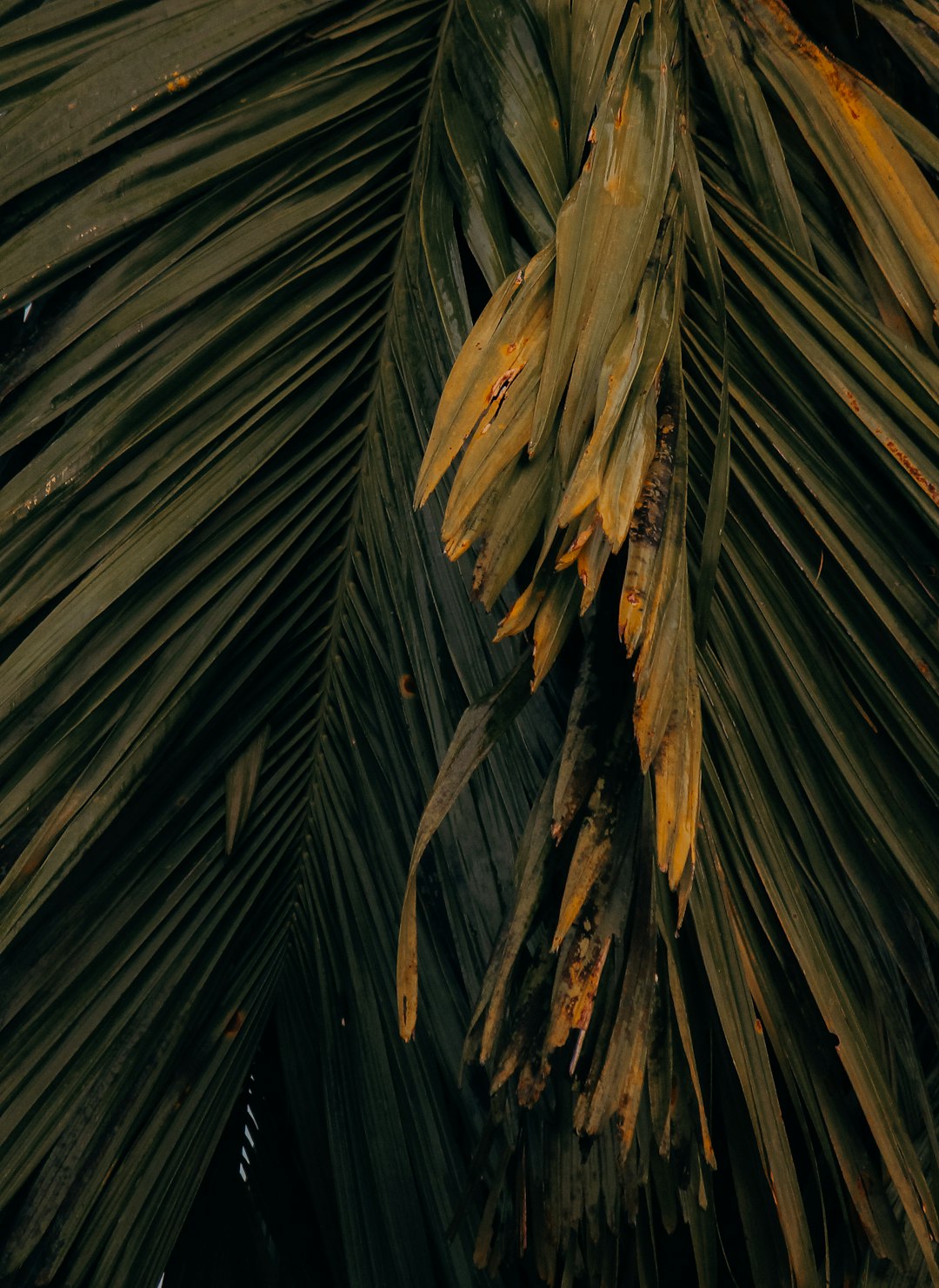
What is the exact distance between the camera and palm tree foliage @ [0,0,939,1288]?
2.43 ft

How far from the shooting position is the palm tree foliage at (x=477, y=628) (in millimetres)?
740

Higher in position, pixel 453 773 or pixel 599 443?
pixel 599 443

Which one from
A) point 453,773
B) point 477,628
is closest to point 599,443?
point 453,773

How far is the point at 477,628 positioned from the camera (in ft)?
3.28

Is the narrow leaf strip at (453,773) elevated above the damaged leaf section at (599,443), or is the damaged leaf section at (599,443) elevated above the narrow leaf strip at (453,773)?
the damaged leaf section at (599,443)

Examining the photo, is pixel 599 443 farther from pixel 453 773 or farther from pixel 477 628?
pixel 477 628

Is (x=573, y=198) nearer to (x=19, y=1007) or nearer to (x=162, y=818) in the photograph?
(x=162, y=818)

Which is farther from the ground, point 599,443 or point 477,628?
point 599,443

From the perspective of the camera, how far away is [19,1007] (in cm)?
91

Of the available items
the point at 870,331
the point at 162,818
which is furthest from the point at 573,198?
→ the point at 162,818

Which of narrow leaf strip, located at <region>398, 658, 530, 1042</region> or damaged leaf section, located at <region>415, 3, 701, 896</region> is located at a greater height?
damaged leaf section, located at <region>415, 3, 701, 896</region>

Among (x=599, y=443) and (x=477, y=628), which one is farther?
(x=477, y=628)

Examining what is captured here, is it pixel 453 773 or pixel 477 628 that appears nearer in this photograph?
pixel 453 773

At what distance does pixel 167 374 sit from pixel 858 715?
1.84 ft
